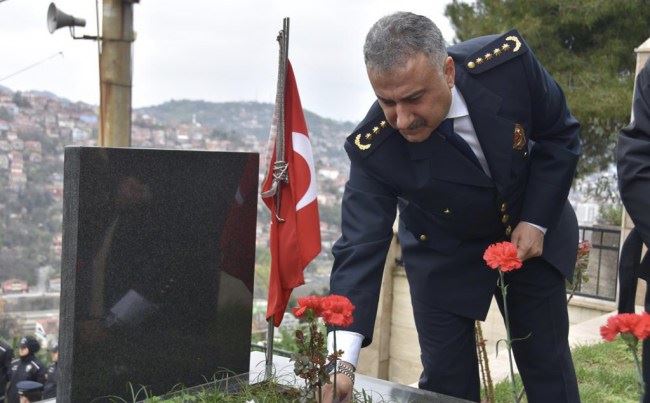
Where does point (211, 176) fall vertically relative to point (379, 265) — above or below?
above

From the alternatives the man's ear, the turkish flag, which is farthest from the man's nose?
the turkish flag

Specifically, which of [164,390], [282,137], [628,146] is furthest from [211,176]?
[628,146]

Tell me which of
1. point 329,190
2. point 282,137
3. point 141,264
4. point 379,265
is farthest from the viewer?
point 329,190

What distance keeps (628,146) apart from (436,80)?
56 cm

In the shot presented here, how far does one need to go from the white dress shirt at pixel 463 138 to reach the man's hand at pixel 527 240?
0.03 m

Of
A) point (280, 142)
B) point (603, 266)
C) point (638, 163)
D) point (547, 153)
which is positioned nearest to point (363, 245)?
point (547, 153)

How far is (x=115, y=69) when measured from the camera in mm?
7918

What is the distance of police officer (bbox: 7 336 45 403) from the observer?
8031 mm

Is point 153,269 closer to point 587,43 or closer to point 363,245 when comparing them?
point 363,245

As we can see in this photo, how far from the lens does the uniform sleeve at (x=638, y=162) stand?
7.17 ft

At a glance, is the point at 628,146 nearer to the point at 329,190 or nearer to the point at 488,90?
the point at 488,90

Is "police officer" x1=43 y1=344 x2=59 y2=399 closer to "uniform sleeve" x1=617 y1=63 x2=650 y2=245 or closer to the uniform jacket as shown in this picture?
the uniform jacket

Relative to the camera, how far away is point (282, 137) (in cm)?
376

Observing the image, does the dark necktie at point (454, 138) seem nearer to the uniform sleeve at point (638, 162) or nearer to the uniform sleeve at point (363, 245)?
the uniform sleeve at point (363, 245)
